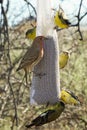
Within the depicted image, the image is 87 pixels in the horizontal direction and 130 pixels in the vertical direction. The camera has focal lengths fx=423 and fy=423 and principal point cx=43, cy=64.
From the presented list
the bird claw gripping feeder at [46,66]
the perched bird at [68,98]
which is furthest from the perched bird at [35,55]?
the perched bird at [68,98]

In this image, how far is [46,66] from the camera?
310 cm

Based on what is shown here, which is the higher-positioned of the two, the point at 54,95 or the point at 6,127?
the point at 54,95

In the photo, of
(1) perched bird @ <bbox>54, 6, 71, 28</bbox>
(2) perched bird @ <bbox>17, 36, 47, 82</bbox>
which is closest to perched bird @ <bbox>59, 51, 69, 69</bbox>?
A: (1) perched bird @ <bbox>54, 6, 71, 28</bbox>

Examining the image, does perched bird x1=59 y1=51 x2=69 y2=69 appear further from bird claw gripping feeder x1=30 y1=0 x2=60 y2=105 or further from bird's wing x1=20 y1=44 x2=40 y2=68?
bird's wing x1=20 y1=44 x2=40 y2=68

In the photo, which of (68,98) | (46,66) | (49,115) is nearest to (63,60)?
(46,66)

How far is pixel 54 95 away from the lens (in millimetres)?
3062

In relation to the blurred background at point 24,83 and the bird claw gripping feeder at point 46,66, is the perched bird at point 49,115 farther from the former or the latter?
the blurred background at point 24,83

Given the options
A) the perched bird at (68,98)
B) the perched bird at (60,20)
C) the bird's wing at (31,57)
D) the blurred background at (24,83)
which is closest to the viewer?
the bird's wing at (31,57)

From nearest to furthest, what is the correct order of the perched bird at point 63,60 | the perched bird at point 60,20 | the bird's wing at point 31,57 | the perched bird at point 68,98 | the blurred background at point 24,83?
1. the bird's wing at point 31,57
2. the perched bird at point 68,98
3. the perched bird at point 60,20
4. the perched bird at point 63,60
5. the blurred background at point 24,83

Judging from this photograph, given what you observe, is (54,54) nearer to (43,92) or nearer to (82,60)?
(43,92)

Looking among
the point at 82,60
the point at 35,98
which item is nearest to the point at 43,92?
the point at 35,98

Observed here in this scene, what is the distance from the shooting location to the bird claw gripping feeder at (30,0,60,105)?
119 inches

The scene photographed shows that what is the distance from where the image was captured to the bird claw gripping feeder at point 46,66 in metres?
3.03

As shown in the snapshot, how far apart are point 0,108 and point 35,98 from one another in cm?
257
